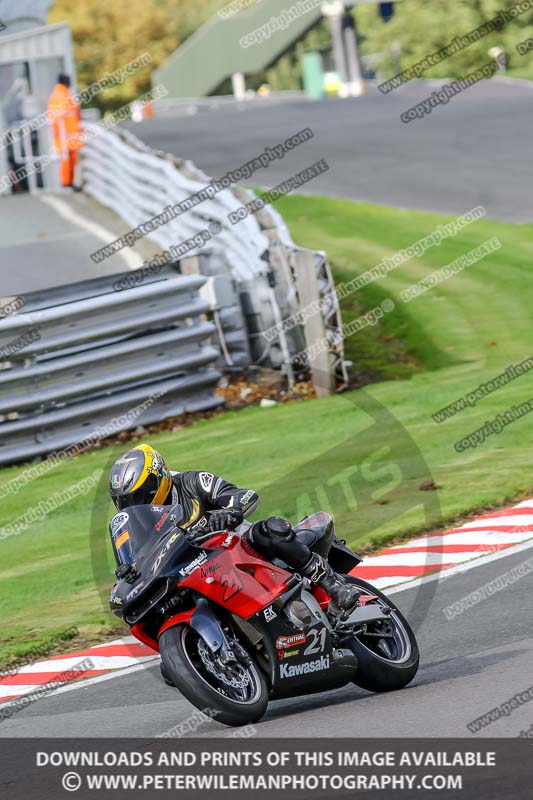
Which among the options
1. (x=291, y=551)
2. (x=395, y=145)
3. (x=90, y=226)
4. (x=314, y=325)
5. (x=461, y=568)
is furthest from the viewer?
(x=395, y=145)

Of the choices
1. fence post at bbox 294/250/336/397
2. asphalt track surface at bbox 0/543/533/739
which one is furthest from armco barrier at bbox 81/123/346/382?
asphalt track surface at bbox 0/543/533/739

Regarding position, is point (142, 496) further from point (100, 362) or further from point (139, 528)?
point (100, 362)

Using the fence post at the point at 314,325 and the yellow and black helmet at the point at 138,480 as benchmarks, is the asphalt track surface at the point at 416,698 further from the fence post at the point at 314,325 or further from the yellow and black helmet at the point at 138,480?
the fence post at the point at 314,325

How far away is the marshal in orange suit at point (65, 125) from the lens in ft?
79.9

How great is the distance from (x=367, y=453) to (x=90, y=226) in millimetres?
11896

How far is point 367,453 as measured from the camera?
12.3 metres

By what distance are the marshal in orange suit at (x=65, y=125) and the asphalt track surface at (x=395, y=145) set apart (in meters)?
3.12

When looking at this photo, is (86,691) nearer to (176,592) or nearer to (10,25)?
(176,592)

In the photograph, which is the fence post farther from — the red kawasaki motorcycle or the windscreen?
the windscreen

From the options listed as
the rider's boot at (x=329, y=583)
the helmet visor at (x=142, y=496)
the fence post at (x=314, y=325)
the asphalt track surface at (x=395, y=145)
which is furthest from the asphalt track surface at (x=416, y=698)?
the asphalt track surface at (x=395, y=145)

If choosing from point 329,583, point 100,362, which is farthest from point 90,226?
point 329,583

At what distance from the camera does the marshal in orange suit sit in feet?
79.9

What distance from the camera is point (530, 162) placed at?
25766mm

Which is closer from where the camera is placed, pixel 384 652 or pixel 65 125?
pixel 384 652
